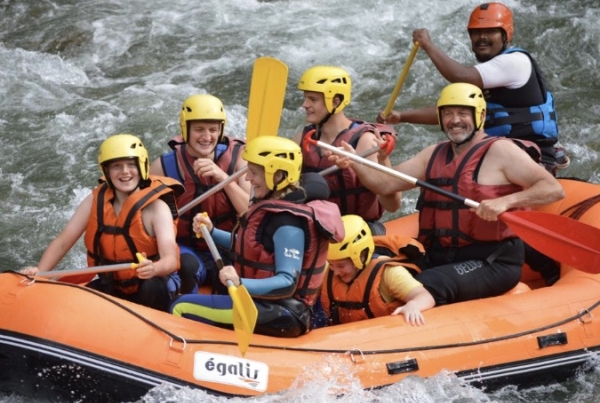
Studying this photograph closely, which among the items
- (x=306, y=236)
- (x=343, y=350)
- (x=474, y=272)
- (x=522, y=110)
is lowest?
(x=343, y=350)

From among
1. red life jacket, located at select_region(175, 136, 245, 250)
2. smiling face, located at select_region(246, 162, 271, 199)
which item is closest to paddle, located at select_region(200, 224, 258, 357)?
smiling face, located at select_region(246, 162, 271, 199)

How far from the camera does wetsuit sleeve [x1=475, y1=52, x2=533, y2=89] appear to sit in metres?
6.72

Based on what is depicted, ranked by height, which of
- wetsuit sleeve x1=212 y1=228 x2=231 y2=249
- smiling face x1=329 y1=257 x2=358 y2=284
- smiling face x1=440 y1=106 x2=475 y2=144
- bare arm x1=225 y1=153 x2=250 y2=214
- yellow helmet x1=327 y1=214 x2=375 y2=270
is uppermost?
smiling face x1=440 y1=106 x2=475 y2=144

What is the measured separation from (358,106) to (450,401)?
497 cm

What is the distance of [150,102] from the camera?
398 inches

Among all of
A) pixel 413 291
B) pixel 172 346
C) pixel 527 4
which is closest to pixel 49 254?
pixel 172 346

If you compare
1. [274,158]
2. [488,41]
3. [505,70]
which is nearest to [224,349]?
[274,158]

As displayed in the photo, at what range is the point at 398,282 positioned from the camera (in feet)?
18.9

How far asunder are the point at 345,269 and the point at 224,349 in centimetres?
79

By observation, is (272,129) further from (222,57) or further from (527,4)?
(527,4)

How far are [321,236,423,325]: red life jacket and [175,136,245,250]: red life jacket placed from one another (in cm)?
73

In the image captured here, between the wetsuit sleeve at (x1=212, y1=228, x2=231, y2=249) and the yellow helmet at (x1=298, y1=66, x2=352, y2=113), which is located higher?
the yellow helmet at (x1=298, y1=66, x2=352, y2=113)

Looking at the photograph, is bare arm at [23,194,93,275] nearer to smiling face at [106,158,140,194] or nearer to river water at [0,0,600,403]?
smiling face at [106,158,140,194]

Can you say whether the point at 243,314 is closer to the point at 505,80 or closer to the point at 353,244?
the point at 353,244
